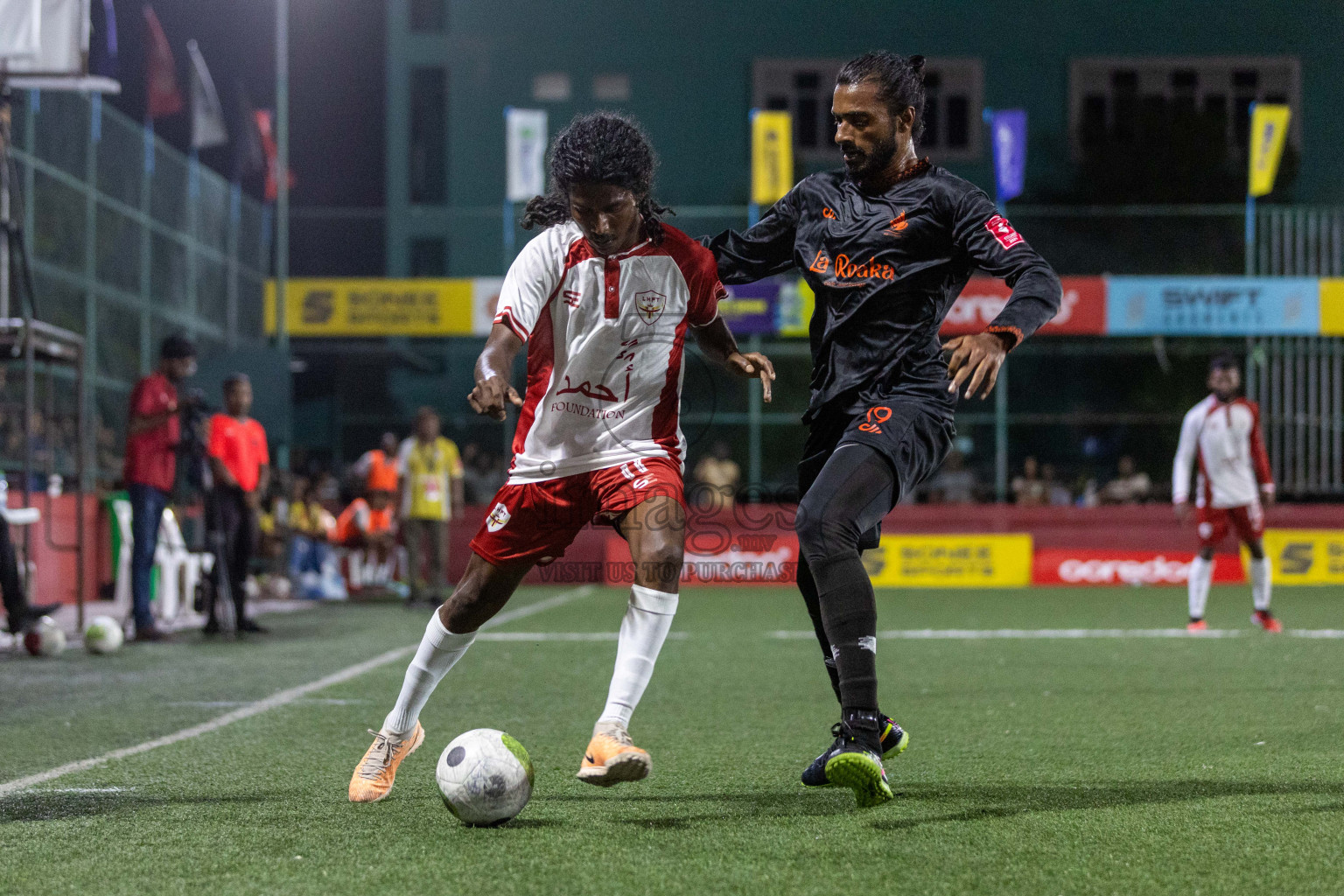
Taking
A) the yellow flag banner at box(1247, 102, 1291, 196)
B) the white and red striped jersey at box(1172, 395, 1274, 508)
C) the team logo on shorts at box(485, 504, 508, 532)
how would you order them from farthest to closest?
the yellow flag banner at box(1247, 102, 1291, 196) < the white and red striped jersey at box(1172, 395, 1274, 508) < the team logo on shorts at box(485, 504, 508, 532)

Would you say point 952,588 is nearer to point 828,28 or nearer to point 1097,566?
point 1097,566

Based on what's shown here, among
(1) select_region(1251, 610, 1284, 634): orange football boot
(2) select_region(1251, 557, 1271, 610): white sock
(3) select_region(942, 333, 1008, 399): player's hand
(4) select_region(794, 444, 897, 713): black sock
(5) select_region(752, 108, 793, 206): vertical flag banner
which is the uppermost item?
(5) select_region(752, 108, 793, 206): vertical flag banner

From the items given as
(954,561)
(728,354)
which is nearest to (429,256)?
(954,561)

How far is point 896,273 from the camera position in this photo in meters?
4.41

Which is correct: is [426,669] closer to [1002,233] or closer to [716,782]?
[716,782]

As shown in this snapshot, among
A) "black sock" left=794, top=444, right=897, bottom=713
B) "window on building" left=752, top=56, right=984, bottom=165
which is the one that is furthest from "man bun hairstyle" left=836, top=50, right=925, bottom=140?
"window on building" left=752, top=56, right=984, bottom=165

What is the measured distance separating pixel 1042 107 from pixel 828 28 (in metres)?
4.76

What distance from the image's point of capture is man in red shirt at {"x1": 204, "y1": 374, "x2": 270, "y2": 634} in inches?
431

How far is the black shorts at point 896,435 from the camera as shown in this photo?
14.0ft

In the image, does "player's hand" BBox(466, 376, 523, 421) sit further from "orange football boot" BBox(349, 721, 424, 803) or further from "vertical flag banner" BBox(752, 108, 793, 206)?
"vertical flag banner" BBox(752, 108, 793, 206)

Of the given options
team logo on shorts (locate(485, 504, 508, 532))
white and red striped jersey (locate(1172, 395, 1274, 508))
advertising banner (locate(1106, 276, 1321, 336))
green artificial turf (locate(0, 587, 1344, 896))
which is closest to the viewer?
green artificial turf (locate(0, 587, 1344, 896))

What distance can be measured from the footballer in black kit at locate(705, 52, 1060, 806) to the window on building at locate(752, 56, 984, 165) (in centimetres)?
2522

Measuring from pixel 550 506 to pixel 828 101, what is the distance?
26.3m

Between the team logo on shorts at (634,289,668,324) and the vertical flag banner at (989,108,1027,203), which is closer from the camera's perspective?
the team logo on shorts at (634,289,668,324)
